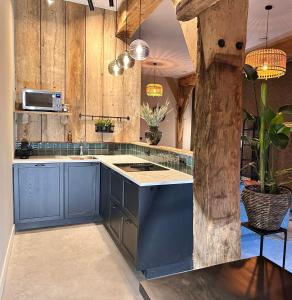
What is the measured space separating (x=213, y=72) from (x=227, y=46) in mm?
171

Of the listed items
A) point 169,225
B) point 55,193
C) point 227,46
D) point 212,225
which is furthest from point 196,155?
point 55,193

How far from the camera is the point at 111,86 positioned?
13.7ft

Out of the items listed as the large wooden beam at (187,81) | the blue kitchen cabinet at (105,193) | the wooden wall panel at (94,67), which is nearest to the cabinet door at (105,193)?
the blue kitchen cabinet at (105,193)

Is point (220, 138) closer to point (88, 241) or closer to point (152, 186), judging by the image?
point (152, 186)

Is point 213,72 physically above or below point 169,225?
above

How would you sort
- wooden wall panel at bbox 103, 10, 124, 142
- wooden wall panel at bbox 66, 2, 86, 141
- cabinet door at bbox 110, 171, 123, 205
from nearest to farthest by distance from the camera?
cabinet door at bbox 110, 171, 123, 205
wooden wall panel at bbox 66, 2, 86, 141
wooden wall panel at bbox 103, 10, 124, 142

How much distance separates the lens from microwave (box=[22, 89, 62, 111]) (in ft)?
11.2

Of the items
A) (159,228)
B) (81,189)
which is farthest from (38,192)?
(159,228)

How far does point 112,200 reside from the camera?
2988 mm

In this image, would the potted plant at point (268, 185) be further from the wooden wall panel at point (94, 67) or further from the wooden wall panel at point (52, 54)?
the wooden wall panel at point (52, 54)

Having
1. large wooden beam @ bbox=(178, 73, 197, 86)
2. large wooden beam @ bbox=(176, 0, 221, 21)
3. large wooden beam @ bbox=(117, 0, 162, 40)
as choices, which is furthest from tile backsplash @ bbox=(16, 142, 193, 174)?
large wooden beam @ bbox=(178, 73, 197, 86)

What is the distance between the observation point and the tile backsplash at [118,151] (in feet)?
9.48

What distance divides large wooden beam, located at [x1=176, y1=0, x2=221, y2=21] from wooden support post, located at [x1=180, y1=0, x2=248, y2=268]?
5cm

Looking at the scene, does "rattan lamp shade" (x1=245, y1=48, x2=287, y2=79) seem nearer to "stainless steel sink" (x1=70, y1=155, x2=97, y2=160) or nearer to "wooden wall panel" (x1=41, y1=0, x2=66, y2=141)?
"stainless steel sink" (x1=70, y1=155, x2=97, y2=160)
